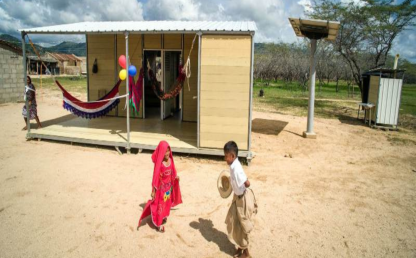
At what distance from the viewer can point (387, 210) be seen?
13.6ft

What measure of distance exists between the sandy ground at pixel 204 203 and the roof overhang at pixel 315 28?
275 centimetres

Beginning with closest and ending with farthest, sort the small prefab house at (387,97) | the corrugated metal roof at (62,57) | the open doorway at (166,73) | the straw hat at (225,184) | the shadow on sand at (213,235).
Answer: the straw hat at (225,184) < the shadow on sand at (213,235) < the open doorway at (166,73) < the small prefab house at (387,97) < the corrugated metal roof at (62,57)

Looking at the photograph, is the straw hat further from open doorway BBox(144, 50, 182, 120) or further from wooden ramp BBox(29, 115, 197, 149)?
open doorway BBox(144, 50, 182, 120)

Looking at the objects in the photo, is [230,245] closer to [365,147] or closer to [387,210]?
[387,210]

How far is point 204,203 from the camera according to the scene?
4.20 m

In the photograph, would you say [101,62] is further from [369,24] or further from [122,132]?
[369,24]

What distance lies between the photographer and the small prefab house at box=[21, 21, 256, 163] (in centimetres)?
555

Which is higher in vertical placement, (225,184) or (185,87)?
(185,87)

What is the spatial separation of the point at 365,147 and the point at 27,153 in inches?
285

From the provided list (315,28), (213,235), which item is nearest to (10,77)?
(315,28)

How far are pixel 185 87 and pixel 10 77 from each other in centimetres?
826

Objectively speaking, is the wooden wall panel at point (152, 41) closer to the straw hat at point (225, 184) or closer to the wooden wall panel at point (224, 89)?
the wooden wall panel at point (224, 89)

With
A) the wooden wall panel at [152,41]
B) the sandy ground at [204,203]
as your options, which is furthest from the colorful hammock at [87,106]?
the wooden wall panel at [152,41]

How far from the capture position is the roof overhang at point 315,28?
6.89m
